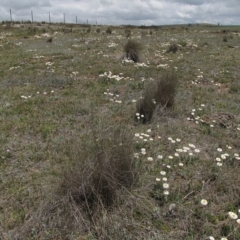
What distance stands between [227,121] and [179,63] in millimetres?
6518

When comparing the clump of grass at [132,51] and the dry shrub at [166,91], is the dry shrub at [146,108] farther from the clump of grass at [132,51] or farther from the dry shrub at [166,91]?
the clump of grass at [132,51]

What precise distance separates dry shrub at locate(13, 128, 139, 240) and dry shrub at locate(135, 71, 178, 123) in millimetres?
2439

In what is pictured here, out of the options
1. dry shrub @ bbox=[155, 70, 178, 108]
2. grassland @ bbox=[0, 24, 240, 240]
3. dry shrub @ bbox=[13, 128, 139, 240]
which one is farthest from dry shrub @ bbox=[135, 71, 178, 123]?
dry shrub @ bbox=[13, 128, 139, 240]

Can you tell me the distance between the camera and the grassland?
2975 mm

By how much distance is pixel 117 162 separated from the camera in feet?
10.6

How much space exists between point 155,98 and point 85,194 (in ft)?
11.5

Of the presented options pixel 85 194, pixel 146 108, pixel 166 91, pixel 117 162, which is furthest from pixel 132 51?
pixel 85 194

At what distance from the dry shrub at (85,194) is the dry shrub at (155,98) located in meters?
2.44

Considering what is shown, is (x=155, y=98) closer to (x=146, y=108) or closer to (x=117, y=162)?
(x=146, y=108)

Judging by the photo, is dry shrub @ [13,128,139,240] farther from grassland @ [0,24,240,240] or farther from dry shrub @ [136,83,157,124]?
dry shrub @ [136,83,157,124]

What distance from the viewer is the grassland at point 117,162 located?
2.97m

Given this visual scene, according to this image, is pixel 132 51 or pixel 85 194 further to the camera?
pixel 132 51

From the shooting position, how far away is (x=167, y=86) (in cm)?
629

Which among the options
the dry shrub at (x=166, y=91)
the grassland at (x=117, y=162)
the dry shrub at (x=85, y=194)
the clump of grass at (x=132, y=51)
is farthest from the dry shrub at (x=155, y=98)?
the clump of grass at (x=132, y=51)
